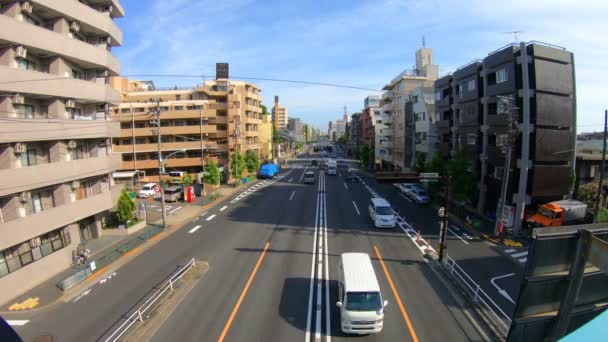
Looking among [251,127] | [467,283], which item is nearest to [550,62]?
[467,283]

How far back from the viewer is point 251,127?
70750mm

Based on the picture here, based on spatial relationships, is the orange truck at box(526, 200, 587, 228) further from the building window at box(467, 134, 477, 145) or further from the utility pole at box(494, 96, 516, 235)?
the building window at box(467, 134, 477, 145)

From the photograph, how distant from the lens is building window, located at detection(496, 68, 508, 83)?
94.6ft

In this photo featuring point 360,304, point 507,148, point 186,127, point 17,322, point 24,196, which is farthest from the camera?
point 186,127

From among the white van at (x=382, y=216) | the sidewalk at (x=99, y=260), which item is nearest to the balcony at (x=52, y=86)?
the sidewalk at (x=99, y=260)

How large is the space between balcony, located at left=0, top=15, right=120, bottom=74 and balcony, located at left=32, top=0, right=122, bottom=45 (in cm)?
30

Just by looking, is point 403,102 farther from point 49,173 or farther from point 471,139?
point 49,173

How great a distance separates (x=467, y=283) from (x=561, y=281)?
11903mm

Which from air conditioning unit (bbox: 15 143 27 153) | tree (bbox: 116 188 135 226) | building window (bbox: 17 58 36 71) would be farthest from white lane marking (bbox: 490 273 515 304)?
building window (bbox: 17 58 36 71)

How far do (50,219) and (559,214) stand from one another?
112ft

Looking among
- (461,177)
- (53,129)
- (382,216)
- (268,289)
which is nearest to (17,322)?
(268,289)

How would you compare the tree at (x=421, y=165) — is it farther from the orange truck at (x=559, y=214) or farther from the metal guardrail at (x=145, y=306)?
the metal guardrail at (x=145, y=306)

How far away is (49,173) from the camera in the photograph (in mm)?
19672

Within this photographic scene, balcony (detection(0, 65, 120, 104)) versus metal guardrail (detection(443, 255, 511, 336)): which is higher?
balcony (detection(0, 65, 120, 104))
